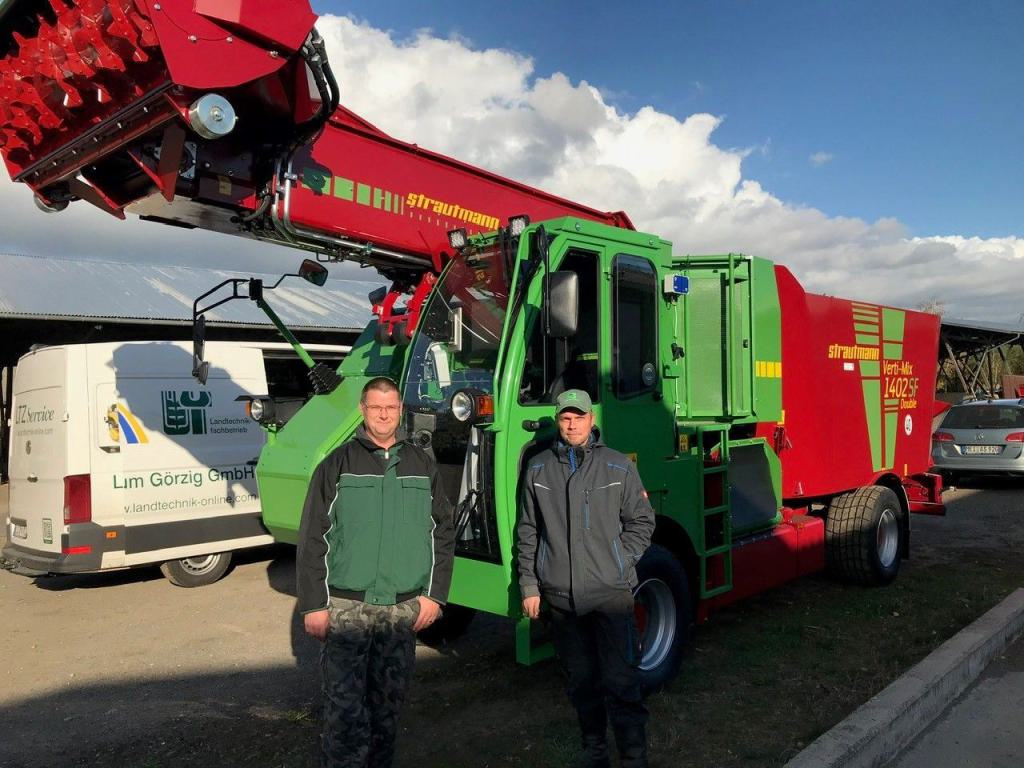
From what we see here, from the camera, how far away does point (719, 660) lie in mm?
5262

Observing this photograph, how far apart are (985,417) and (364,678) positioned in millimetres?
13553

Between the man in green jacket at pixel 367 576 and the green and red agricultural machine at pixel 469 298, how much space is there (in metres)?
0.82

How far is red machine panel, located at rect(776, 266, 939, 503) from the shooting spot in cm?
636

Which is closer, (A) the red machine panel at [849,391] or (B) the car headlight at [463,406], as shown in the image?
(B) the car headlight at [463,406]

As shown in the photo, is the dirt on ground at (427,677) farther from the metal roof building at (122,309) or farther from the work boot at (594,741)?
the metal roof building at (122,309)

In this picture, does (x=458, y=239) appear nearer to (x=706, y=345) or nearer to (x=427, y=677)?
(x=706, y=345)

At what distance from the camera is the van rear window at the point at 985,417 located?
13.2 m

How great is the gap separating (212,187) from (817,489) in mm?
5200

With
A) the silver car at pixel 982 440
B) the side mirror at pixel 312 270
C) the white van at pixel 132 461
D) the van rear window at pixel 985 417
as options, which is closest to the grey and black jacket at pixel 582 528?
the side mirror at pixel 312 270

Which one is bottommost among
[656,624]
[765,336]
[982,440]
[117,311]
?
[656,624]

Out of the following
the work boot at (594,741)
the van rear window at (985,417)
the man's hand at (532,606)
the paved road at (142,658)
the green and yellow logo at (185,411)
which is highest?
the green and yellow logo at (185,411)

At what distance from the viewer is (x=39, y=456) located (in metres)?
7.25

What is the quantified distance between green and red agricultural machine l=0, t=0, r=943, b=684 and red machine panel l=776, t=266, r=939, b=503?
3 cm

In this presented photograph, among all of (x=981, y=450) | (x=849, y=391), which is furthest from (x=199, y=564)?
(x=981, y=450)
